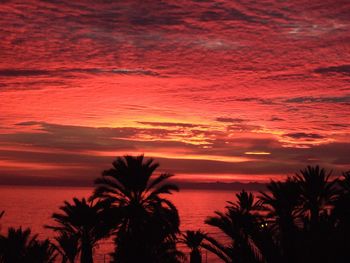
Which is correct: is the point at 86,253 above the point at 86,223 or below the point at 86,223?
below

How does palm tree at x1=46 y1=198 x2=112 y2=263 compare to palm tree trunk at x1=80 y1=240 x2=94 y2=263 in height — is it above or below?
above

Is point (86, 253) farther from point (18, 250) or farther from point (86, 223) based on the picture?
point (18, 250)

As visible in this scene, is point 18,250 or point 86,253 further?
point 86,253

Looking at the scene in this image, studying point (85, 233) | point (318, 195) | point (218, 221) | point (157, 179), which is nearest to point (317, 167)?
point (318, 195)

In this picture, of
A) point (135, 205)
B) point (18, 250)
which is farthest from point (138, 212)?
point (18, 250)

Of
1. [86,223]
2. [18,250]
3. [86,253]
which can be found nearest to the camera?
[18,250]

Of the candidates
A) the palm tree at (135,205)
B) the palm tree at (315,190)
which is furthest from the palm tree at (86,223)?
the palm tree at (315,190)

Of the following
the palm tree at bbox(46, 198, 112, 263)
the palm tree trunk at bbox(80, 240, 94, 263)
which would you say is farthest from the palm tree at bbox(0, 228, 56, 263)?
the palm tree at bbox(46, 198, 112, 263)

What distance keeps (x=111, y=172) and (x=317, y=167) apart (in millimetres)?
13260

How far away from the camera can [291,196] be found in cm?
2988

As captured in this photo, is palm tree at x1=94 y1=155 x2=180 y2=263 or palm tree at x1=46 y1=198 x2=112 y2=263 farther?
palm tree at x1=46 y1=198 x2=112 y2=263

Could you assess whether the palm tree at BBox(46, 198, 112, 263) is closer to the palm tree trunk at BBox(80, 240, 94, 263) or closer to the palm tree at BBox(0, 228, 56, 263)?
the palm tree trunk at BBox(80, 240, 94, 263)

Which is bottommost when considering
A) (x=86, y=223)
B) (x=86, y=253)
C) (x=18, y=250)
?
(x=86, y=253)

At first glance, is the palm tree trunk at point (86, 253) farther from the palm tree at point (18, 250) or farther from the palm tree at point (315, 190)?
the palm tree at point (315, 190)
